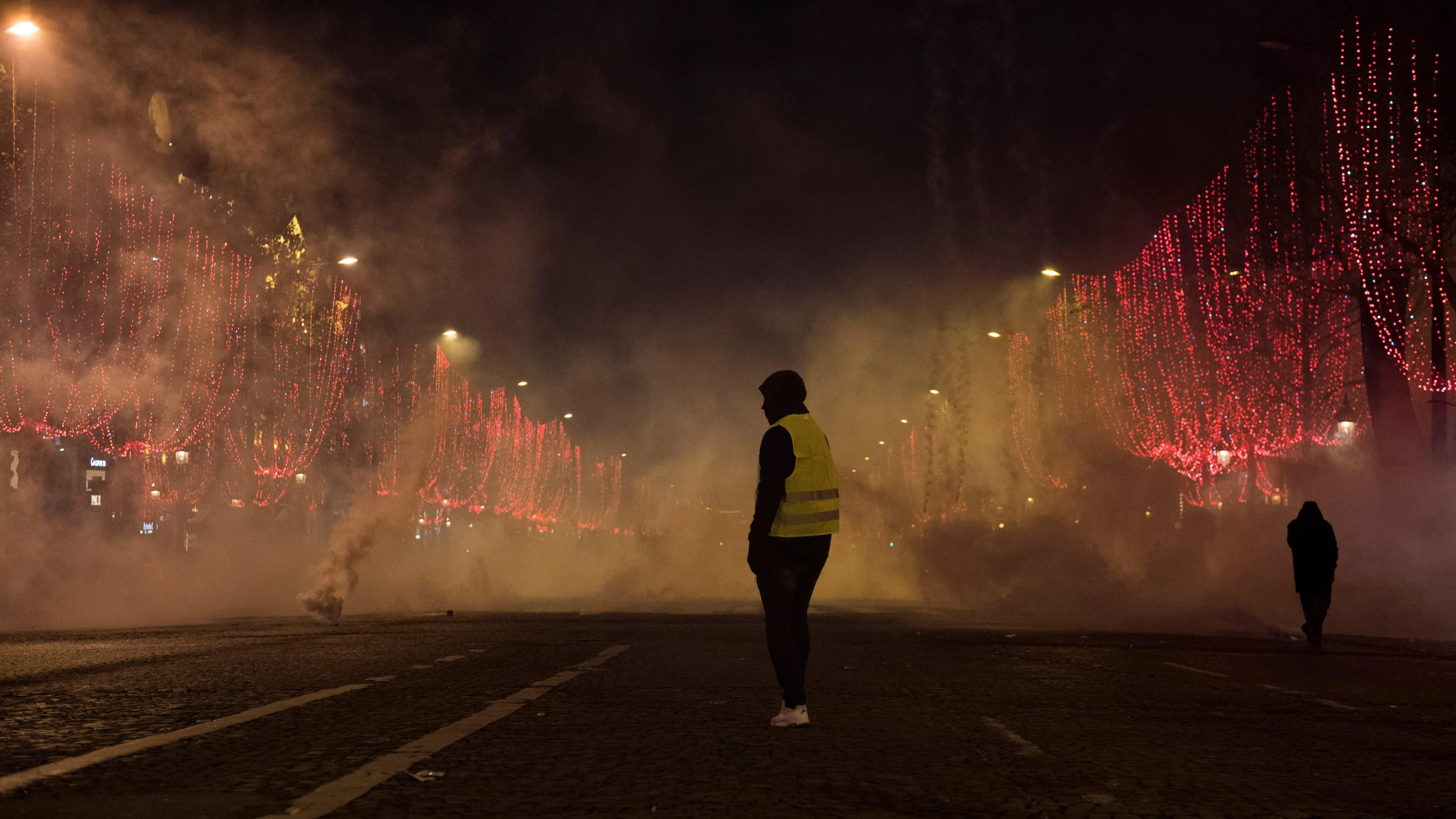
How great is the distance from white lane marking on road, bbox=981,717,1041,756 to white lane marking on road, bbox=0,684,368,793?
13.3 feet

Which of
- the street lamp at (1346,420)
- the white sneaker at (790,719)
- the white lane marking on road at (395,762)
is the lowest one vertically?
the white lane marking on road at (395,762)

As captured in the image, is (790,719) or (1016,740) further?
(790,719)

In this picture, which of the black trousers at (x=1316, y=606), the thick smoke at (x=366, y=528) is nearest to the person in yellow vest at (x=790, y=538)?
the black trousers at (x=1316, y=606)

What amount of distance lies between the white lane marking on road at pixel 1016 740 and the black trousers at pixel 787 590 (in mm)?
1102

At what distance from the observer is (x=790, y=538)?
802 cm

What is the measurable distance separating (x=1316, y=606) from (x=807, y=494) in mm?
13195

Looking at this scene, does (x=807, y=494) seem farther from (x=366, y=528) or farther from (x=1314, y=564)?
(x=366, y=528)

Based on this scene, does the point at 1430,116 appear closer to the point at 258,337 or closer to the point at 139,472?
the point at 258,337

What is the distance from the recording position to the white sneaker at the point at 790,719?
7.89 m

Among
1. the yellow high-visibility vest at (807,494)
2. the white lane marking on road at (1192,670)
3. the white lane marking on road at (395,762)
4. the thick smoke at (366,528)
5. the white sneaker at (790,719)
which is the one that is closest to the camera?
the white lane marking on road at (395,762)

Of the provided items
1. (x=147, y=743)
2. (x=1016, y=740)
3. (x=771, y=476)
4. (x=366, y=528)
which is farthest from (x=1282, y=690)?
(x=366, y=528)

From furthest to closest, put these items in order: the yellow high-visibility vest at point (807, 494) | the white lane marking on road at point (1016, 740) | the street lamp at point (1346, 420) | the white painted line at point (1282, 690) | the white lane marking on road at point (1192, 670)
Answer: the street lamp at point (1346, 420), the white lane marking on road at point (1192, 670), the white painted line at point (1282, 690), the yellow high-visibility vest at point (807, 494), the white lane marking on road at point (1016, 740)

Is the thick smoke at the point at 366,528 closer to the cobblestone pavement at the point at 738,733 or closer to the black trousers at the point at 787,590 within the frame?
the cobblestone pavement at the point at 738,733

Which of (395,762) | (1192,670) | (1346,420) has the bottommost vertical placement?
(395,762)
